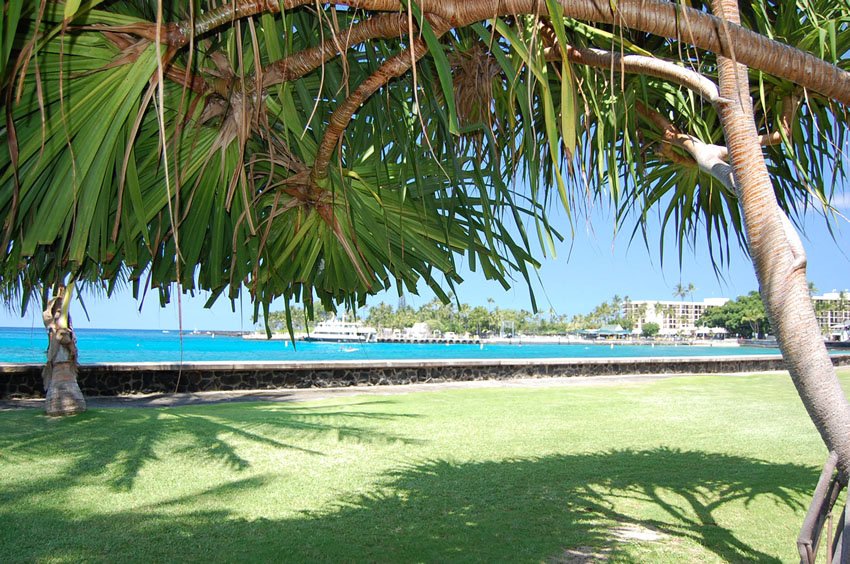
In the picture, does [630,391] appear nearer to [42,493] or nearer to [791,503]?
[791,503]

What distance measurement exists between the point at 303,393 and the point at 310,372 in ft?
2.89

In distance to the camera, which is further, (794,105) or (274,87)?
(794,105)

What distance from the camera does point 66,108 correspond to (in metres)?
1.51

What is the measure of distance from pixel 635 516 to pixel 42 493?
425 cm

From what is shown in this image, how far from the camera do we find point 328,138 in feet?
5.99

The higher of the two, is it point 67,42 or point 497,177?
point 67,42

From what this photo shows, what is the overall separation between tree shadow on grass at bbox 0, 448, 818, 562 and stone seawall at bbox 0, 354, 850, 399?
5.33 m

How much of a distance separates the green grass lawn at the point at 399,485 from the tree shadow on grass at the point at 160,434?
0.11ft

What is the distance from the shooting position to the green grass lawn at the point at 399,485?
145 inches

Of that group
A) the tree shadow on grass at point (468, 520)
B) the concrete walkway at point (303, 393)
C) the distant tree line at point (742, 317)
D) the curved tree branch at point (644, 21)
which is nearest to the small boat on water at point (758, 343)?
the distant tree line at point (742, 317)

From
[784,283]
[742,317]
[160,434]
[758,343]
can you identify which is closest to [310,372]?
[160,434]

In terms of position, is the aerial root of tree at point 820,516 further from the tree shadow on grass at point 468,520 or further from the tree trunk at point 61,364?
the tree trunk at point 61,364

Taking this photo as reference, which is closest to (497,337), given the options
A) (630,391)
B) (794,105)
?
(630,391)

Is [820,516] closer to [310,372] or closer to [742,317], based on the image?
[310,372]
